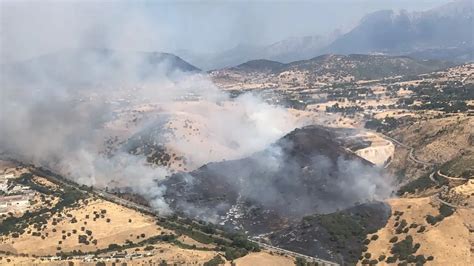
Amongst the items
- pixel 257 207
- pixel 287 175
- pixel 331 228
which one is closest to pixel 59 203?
pixel 257 207

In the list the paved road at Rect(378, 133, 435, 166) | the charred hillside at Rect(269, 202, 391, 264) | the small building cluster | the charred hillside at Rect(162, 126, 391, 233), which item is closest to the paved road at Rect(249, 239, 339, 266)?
the charred hillside at Rect(269, 202, 391, 264)

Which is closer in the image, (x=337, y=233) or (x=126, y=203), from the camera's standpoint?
(x=337, y=233)

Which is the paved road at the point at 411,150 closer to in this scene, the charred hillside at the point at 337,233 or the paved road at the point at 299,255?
the charred hillside at the point at 337,233

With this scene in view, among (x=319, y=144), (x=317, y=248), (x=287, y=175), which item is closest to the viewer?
(x=317, y=248)

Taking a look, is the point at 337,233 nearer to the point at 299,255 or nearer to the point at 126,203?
the point at 299,255

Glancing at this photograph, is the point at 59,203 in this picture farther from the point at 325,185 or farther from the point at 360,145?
the point at 360,145

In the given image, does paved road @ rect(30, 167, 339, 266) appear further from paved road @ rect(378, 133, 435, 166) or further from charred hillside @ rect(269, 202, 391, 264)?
paved road @ rect(378, 133, 435, 166)

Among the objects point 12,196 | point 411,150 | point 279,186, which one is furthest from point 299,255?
point 12,196

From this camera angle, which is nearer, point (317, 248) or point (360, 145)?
point (317, 248)

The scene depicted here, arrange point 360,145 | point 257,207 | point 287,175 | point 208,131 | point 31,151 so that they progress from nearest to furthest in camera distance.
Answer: point 257,207 < point 287,175 < point 360,145 < point 31,151 < point 208,131
